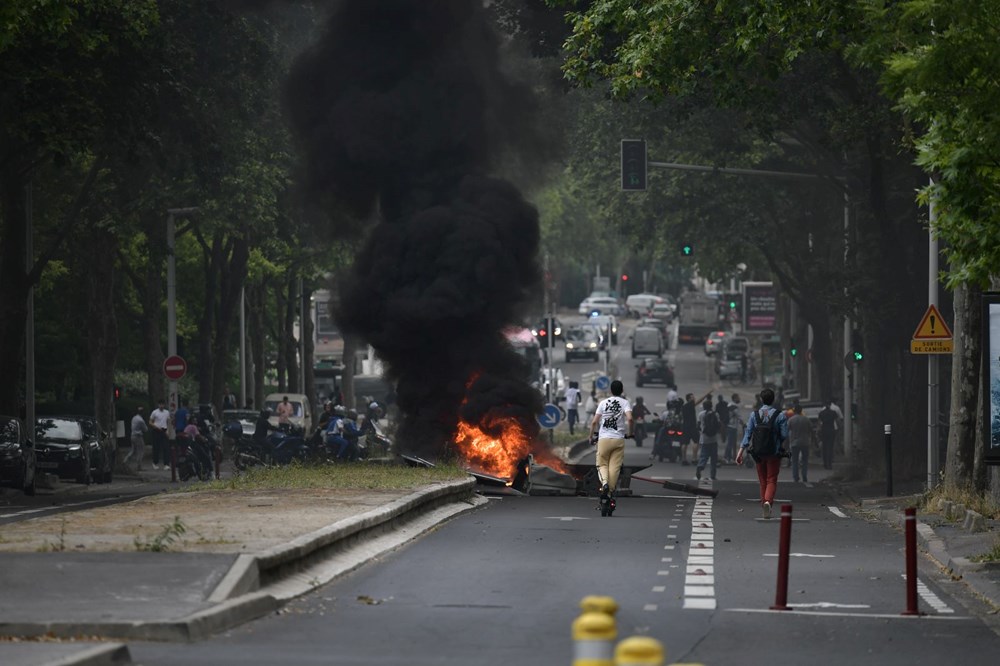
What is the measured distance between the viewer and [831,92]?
34.8 metres

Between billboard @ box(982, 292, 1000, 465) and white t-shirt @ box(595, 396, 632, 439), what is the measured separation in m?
4.48

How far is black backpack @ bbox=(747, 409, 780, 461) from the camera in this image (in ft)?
75.6

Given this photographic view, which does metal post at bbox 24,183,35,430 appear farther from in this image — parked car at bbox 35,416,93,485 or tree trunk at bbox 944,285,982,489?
tree trunk at bbox 944,285,982,489

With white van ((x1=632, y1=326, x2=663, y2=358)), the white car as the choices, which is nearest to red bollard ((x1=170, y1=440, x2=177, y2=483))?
white van ((x1=632, y1=326, x2=663, y2=358))

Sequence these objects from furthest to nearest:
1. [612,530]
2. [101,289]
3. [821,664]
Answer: [101,289], [612,530], [821,664]

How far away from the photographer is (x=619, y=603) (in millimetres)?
13219

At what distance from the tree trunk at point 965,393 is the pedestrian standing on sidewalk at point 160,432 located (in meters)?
22.9

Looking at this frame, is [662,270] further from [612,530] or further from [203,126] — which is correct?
[612,530]

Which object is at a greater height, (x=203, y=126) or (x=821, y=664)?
(x=203, y=126)

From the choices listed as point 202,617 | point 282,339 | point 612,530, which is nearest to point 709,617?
point 202,617

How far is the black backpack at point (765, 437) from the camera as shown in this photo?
907 inches

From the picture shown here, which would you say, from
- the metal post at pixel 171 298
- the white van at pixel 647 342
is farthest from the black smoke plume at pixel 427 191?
the white van at pixel 647 342

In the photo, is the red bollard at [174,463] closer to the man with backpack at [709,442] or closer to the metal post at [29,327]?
the metal post at [29,327]

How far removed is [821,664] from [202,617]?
142 inches
